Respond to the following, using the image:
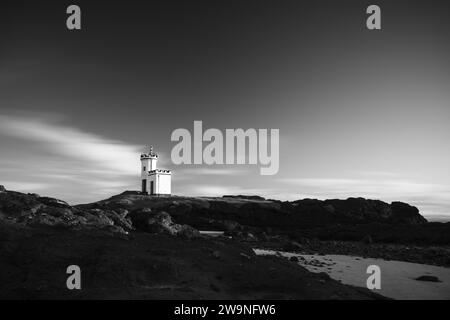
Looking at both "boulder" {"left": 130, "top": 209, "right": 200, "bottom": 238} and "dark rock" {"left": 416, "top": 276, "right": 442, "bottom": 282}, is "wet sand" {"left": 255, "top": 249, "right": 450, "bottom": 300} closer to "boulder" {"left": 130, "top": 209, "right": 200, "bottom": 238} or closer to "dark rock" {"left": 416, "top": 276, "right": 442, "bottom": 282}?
"dark rock" {"left": 416, "top": 276, "right": 442, "bottom": 282}

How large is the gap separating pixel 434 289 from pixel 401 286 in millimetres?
1965

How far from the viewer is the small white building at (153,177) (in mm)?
91625

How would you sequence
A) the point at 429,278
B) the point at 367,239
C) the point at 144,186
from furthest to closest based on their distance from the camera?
the point at 144,186 → the point at 367,239 → the point at 429,278

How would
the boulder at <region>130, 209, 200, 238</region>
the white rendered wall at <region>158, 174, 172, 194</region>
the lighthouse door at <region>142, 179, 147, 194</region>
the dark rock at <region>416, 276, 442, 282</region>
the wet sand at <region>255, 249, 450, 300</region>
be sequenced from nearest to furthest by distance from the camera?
the wet sand at <region>255, 249, 450, 300</region> → the dark rock at <region>416, 276, 442, 282</region> → the boulder at <region>130, 209, 200, 238</region> → the white rendered wall at <region>158, 174, 172, 194</region> → the lighthouse door at <region>142, 179, 147, 194</region>

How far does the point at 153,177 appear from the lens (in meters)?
92.1

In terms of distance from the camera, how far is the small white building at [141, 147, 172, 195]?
91625 mm

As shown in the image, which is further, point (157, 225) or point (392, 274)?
point (157, 225)

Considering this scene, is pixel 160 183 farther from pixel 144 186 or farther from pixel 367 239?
pixel 367 239

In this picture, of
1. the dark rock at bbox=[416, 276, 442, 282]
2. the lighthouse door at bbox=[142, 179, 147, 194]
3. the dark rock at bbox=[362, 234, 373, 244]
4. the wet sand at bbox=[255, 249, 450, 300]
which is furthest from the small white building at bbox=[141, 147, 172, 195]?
the dark rock at bbox=[416, 276, 442, 282]

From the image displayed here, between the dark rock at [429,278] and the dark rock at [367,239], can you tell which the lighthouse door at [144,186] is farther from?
the dark rock at [429,278]

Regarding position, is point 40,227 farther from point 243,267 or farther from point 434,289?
point 434,289

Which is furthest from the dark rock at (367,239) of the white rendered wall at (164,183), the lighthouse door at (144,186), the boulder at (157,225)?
the lighthouse door at (144,186)

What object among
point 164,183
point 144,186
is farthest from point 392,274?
point 144,186

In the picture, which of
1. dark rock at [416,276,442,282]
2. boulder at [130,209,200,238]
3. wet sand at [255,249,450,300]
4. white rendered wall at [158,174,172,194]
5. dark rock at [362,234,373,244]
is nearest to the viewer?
wet sand at [255,249,450,300]
